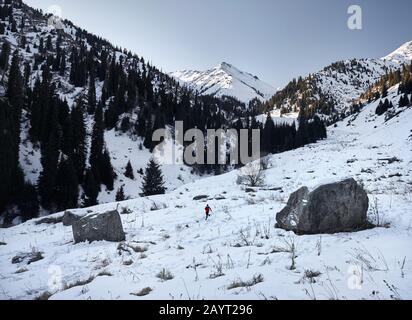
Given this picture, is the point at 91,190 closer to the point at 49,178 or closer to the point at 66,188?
the point at 66,188

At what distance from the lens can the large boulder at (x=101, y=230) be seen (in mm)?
9938

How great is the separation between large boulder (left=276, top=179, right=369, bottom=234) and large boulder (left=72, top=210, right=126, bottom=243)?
17.9ft

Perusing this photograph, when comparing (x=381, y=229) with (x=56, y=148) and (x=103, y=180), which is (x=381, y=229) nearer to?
(x=56, y=148)

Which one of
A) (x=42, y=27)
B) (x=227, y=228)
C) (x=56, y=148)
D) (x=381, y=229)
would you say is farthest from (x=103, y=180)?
(x=42, y=27)

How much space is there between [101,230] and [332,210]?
707 cm

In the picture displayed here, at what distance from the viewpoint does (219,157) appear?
88375 mm

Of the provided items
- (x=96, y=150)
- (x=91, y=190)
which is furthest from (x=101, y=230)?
(x=96, y=150)

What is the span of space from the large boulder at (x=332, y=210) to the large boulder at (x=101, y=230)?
17.9ft

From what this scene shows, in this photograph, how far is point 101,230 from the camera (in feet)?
32.8

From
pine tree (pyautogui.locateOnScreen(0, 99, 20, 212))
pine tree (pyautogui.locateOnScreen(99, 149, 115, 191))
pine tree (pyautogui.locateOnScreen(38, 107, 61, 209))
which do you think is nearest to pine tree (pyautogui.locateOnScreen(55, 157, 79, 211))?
pine tree (pyautogui.locateOnScreen(38, 107, 61, 209))

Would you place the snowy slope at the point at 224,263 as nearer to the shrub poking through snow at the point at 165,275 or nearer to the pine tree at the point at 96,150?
the shrub poking through snow at the point at 165,275

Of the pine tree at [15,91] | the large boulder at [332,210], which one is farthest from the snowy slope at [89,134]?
the large boulder at [332,210]

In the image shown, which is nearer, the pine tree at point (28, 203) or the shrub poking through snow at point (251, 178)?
the shrub poking through snow at point (251, 178)
